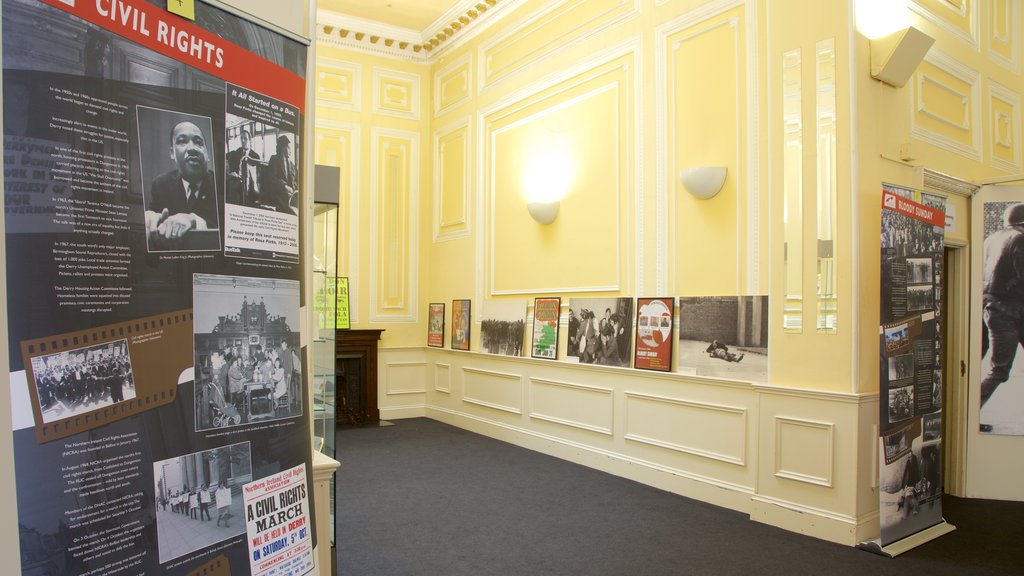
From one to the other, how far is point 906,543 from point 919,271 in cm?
164

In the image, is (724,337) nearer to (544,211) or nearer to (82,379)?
(544,211)

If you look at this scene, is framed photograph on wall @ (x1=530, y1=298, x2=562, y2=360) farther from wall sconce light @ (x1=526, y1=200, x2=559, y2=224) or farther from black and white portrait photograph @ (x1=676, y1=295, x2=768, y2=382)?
black and white portrait photograph @ (x1=676, y1=295, x2=768, y2=382)

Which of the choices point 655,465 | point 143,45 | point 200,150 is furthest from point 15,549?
point 655,465

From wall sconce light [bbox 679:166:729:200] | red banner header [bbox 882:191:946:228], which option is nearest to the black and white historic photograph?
wall sconce light [bbox 679:166:729:200]

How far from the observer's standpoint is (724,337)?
4762 millimetres

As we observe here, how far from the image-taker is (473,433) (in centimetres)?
740

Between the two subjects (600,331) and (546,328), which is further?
(546,328)

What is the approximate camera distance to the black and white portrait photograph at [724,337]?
4539mm

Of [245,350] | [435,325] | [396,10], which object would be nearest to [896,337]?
[245,350]

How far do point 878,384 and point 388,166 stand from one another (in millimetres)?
6062

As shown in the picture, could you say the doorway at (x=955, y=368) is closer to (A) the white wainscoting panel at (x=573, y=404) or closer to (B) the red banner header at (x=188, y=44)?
(A) the white wainscoting panel at (x=573, y=404)

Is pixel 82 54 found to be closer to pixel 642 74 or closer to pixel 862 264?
pixel 862 264

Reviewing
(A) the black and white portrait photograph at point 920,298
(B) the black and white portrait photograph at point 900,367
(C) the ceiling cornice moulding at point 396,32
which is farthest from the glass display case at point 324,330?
(C) the ceiling cornice moulding at point 396,32

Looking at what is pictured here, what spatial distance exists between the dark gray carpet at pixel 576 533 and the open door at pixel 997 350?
27cm
